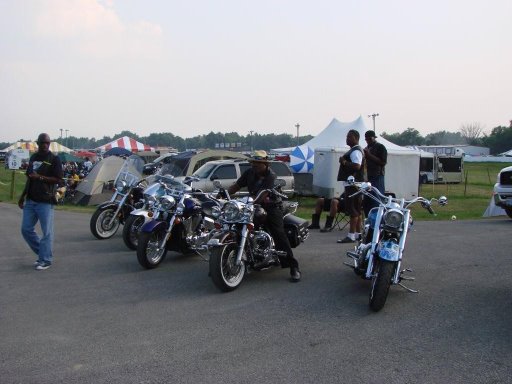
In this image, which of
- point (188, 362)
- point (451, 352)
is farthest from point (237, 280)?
point (451, 352)

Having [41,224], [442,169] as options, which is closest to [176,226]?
[41,224]

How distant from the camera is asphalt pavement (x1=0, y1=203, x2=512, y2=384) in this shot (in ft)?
12.8

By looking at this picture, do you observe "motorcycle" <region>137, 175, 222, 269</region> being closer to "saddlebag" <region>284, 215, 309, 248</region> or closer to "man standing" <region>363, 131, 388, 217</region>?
"saddlebag" <region>284, 215, 309, 248</region>

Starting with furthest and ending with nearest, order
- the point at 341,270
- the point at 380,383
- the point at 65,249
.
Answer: the point at 65,249
the point at 341,270
the point at 380,383

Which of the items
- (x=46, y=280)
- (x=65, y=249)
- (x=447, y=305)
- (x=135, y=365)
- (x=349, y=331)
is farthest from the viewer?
(x=65, y=249)

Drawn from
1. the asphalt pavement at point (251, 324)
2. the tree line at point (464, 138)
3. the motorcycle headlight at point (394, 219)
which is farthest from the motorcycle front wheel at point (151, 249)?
the tree line at point (464, 138)

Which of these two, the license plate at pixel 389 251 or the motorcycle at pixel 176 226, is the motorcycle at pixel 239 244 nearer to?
the motorcycle at pixel 176 226

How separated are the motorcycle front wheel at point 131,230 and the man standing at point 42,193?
4.65ft

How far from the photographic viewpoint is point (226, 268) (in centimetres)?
612

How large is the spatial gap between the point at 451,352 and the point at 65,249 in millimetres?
6644

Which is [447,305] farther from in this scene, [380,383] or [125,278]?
[125,278]

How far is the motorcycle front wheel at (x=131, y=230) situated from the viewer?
334 inches

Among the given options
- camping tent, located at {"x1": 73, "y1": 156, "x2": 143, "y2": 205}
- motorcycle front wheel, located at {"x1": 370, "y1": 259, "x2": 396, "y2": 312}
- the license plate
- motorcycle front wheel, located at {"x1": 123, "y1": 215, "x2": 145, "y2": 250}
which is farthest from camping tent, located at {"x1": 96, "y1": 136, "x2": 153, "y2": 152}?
motorcycle front wheel, located at {"x1": 370, "y1": 259, "x2": 396, "y2": 312}

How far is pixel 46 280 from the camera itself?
6695mm
